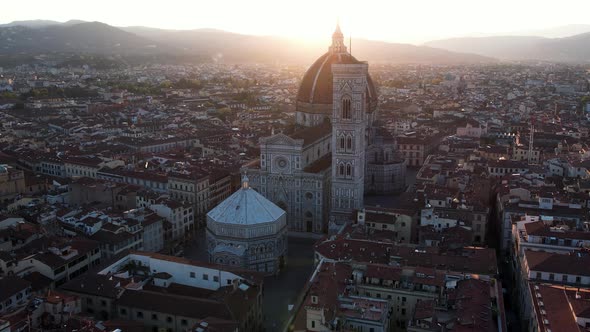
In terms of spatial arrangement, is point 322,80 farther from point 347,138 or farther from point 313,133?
point 347,138

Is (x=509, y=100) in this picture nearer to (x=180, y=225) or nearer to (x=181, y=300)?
(x=180, y=225)

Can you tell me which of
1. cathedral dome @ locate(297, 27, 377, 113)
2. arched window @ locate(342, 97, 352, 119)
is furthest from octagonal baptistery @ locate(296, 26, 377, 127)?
arched window @ locate(342, 97, 352, 119)

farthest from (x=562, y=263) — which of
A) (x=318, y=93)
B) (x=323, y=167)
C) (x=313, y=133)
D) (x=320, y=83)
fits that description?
(x=320, y=83)

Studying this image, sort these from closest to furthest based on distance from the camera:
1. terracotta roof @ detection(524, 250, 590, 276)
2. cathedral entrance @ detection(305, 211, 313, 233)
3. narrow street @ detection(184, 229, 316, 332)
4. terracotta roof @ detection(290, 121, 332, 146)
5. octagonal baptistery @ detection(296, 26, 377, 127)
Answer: terracotta roof @ detection(524, 250, 590, 276) < narrow street @ detection(184, 229, 316, 332) < cathedral entrance @ detection(305, 211, 313, 233) < terracotta roof @ detection(290, 121, 332, 146) < octagonal baptistery @ detection(296, 26, 377, 127)

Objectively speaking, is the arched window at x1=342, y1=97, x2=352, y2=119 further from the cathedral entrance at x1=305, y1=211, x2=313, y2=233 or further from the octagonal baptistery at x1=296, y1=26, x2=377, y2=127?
the octagonal baptistery at x1=296, y1=26, x2=377, y2=127

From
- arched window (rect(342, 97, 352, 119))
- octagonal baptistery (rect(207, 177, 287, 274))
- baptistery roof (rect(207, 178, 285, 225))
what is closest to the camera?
octagonal baptistery (rect(207, 177, 287, 274))
